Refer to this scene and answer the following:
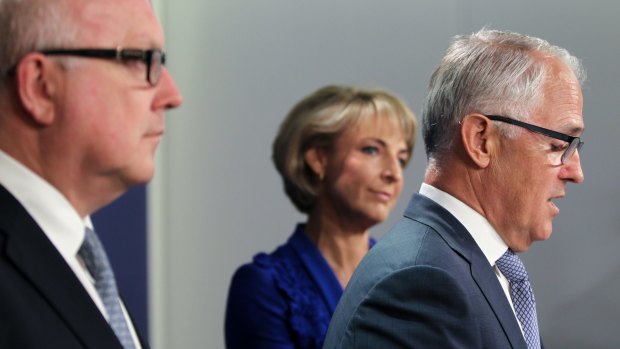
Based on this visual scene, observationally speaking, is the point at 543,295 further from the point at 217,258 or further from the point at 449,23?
the point at 217,258

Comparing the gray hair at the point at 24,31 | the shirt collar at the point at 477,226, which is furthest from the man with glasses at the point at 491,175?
the gray hair at the point at 24,31

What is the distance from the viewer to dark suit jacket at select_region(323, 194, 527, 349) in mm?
1495

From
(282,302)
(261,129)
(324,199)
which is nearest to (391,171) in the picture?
(324,199)

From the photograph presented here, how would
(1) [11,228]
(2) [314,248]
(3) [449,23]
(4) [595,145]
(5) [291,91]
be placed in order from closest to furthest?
(1) [11,228] → (2) [314,248] → (4) [595,145] → (3) [449,23] → (5) [291,91]

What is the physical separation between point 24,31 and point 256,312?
1.44 meters

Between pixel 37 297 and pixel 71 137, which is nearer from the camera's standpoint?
pixel 37 297

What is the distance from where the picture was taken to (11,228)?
121 cm

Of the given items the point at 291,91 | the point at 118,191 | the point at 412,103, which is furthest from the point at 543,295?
the point at 118,191

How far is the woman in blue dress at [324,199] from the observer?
→ 259 centimetres

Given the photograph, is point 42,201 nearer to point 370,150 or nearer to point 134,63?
point 134,63

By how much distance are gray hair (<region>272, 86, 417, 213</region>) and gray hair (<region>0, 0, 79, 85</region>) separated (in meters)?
1.65

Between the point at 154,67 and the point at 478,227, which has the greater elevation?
the point at 154,67

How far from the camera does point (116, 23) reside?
1.33 metres

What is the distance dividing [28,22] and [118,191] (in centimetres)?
27
